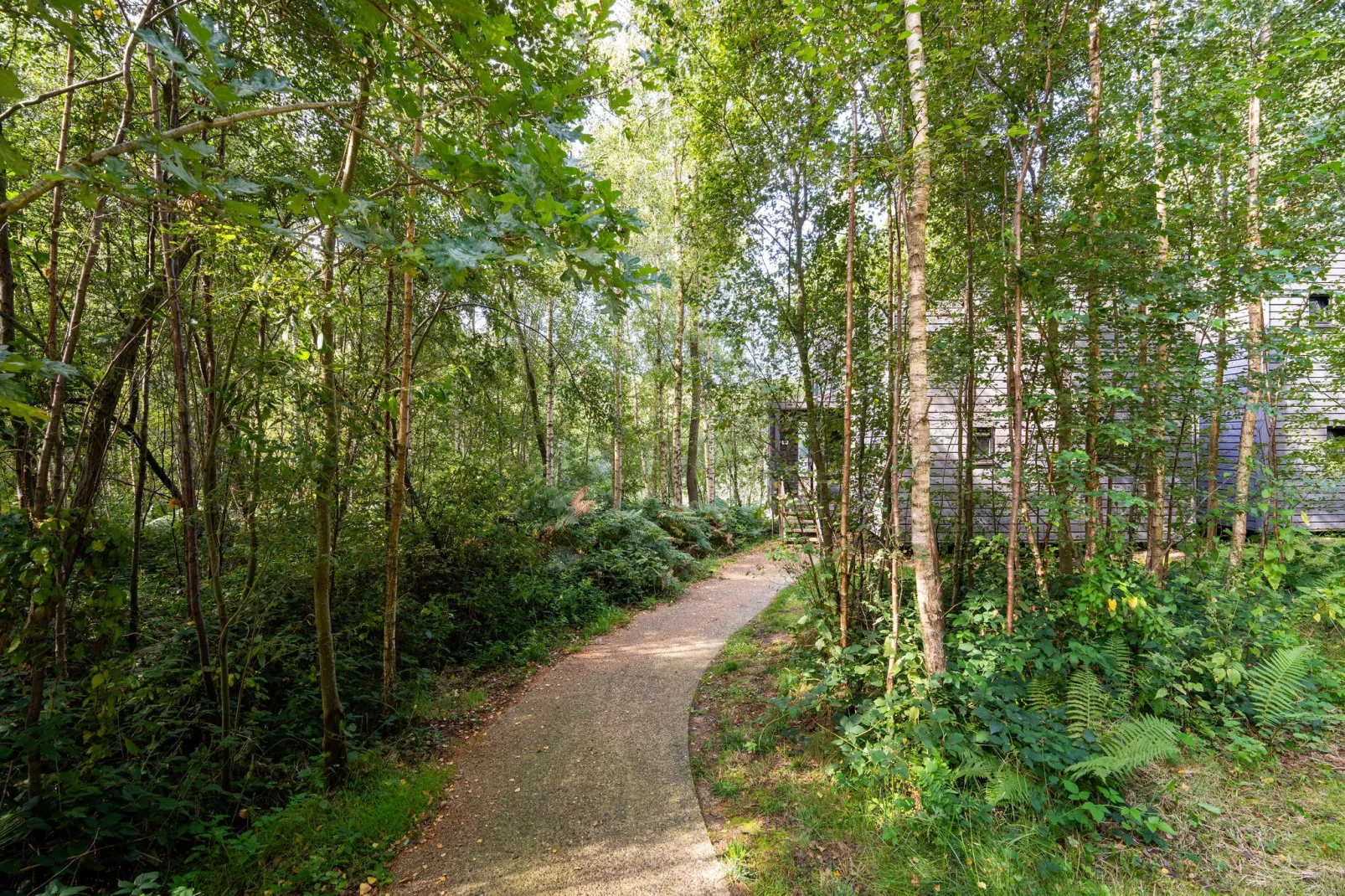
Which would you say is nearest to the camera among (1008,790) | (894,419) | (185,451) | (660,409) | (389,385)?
(1008,790)

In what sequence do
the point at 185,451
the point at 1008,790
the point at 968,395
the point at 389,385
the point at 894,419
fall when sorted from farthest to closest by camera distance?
the point at 968,395 < the point at 389,385 < the point at 894,419 < the point at 185,451 < the point at 1008,790

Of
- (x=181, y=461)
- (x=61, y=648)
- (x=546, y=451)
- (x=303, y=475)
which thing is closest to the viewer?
(x=61, y=648)

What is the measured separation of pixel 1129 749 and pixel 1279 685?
2.58 metres

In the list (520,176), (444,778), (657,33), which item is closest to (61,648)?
(444,778)

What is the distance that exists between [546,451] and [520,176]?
10.2 metres

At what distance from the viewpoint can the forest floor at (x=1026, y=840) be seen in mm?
2926

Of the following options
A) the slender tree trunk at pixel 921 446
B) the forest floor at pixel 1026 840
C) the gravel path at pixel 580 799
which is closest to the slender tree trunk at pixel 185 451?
the gravel path at pixel 580 799

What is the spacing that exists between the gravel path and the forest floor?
354mm

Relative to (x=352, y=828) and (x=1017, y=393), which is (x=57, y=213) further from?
(x=1017, y=393)

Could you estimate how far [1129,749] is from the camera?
11.0ft

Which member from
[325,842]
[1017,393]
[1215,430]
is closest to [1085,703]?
[1017,393]

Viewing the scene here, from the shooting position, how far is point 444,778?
4164mm

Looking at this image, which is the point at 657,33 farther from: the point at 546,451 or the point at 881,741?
the point at 546,451

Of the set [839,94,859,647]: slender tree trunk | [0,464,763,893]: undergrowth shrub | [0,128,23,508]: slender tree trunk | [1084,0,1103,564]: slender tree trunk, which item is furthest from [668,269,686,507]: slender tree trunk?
[0,128,23,508]: slender tree trunk
